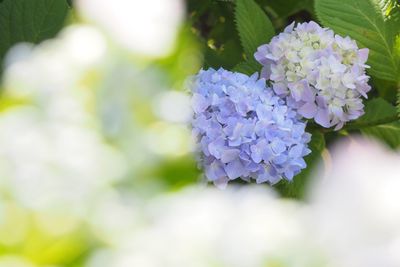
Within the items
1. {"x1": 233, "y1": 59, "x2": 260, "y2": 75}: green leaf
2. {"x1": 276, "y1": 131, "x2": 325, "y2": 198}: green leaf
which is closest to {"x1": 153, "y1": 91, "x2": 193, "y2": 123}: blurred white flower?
{"x1": 276, "y1": 131, "x2": 325, "y2": 198}: green leaf

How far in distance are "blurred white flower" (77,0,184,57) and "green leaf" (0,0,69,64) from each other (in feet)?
3.63

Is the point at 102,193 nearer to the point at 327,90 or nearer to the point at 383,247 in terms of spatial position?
the point at 383,247

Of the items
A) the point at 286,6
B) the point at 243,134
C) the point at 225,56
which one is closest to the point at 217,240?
the point at 243,134

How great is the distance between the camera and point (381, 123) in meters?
1.56

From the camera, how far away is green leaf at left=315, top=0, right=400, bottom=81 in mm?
1512

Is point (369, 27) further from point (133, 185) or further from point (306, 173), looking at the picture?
point (133, 185)

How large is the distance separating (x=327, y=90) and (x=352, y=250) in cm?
110

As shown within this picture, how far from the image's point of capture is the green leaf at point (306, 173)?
1.28m

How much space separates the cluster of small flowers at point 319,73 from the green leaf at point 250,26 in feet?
0.45

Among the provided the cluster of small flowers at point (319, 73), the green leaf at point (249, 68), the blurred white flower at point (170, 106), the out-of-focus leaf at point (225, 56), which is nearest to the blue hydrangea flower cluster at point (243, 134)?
the cluster of small flowers at point (319, 73)

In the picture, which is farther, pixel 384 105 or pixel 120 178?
pixel 384 105

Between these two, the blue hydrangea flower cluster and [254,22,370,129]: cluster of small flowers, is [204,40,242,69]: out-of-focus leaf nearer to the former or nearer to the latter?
[254,22,370,129]: cluster of small flowers

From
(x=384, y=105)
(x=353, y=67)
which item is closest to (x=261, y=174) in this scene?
(x=353, y=67)

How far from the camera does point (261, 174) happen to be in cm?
120
